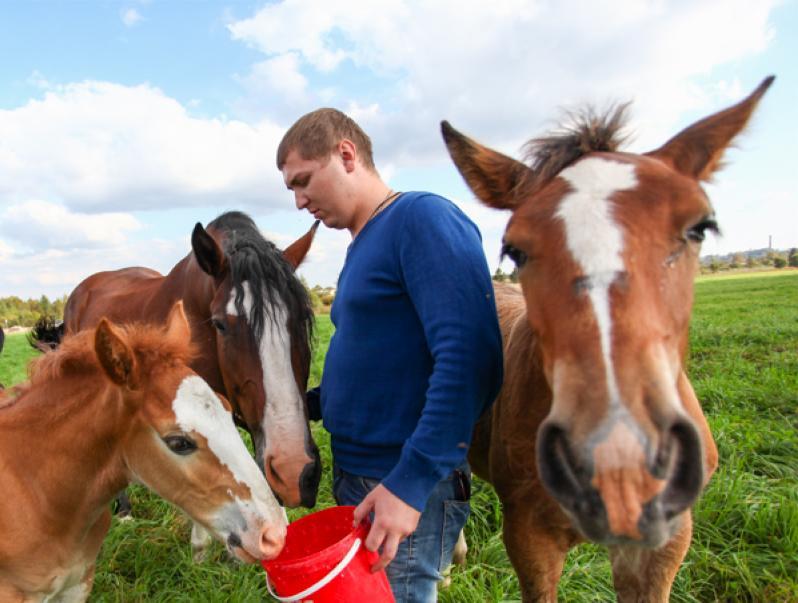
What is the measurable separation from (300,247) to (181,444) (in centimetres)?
Answer: 179

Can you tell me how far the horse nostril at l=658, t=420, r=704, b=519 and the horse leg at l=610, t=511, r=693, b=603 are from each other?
1070 mm

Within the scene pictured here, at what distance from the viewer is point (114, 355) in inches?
93.0

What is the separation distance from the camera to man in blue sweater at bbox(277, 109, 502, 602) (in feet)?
5.78

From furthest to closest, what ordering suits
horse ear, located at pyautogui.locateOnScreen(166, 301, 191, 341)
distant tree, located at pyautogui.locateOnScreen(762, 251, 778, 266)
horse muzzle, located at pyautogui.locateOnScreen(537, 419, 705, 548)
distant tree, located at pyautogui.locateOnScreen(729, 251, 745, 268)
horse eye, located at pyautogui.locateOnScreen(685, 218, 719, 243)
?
distant tree, located at pyautogui.locateOnScreen(729, 251, 745, 268)
distant tree, located at pyautogui.locateOnScreen(762, 251, 778, 266)
horse ear, located at pyautogui.locateOnScreen(166, 301, 191, 341)
horse eye, located at pyautogui.locateOnScreen(685, 218, 719, 243)
horse muzzle, located at pyautogui.locateOnScreen(537, 419, 705, 548)

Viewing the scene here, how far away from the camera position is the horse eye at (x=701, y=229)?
1.65 metres

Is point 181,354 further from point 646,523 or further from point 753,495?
point 753,495

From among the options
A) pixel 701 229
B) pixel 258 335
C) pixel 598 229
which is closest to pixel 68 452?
pixel 258 335

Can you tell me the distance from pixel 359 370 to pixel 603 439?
3.61 ft

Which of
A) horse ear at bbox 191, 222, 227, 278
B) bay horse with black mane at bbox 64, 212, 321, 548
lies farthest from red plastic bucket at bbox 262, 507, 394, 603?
horse ear at bbox 191, 222, 227, 278

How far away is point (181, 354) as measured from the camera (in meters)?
→ 2.65

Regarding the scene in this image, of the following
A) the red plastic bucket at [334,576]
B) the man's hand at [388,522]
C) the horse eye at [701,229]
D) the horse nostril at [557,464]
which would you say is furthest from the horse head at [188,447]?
the horse eye at [701,229]

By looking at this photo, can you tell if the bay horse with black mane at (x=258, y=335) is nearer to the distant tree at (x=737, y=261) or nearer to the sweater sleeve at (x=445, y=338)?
the sweater sleeve at (x=445, y=338)

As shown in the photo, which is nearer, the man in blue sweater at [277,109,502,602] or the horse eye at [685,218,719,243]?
the horse eye at [685,218,719,243]

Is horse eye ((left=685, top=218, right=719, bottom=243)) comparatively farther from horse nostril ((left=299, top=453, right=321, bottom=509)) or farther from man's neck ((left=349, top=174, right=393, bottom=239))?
horse nostril ((left=299, top=453, right=321, bottom=509))
